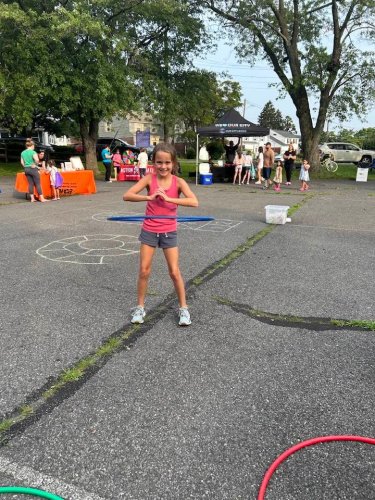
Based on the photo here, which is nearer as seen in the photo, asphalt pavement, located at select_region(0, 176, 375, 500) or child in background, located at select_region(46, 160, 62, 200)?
asphalt pavement, located at select_region(0, 176, 375, 500)

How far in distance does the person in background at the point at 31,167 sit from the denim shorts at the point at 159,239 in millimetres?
9536

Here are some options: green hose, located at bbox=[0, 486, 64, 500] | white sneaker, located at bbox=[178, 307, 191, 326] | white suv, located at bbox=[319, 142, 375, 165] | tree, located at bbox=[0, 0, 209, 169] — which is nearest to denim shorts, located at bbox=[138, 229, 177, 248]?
white sneaker, located at bbox=[178, 307, 191, 326]

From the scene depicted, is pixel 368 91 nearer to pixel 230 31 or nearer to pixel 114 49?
pixel 230 31

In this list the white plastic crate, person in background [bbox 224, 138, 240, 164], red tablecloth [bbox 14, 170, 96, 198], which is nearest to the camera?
the white plastic crate

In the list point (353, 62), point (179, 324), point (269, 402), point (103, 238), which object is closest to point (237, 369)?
point (269, 402)

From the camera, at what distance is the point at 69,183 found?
1470 cm

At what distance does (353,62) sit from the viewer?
2258 cm

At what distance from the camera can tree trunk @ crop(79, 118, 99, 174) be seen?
833 inches

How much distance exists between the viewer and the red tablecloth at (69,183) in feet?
44.3

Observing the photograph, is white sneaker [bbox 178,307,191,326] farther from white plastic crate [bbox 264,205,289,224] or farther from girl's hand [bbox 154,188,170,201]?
white plastic crate [bbox 264,205,289,224]

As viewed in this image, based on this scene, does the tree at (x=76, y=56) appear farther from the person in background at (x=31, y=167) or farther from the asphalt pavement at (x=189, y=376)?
the asphalt pavement at (x=189, y=376)

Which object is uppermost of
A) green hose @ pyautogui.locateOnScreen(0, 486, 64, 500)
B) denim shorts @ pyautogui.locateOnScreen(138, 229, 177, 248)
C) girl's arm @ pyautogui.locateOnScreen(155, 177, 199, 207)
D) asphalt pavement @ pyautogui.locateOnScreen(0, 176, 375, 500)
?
girl's arm @ pyautogui.locateOnScreen(155, 177, 199, 207)

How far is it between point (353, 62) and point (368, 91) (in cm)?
221

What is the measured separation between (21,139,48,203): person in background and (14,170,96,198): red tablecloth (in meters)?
Result: 0.65
